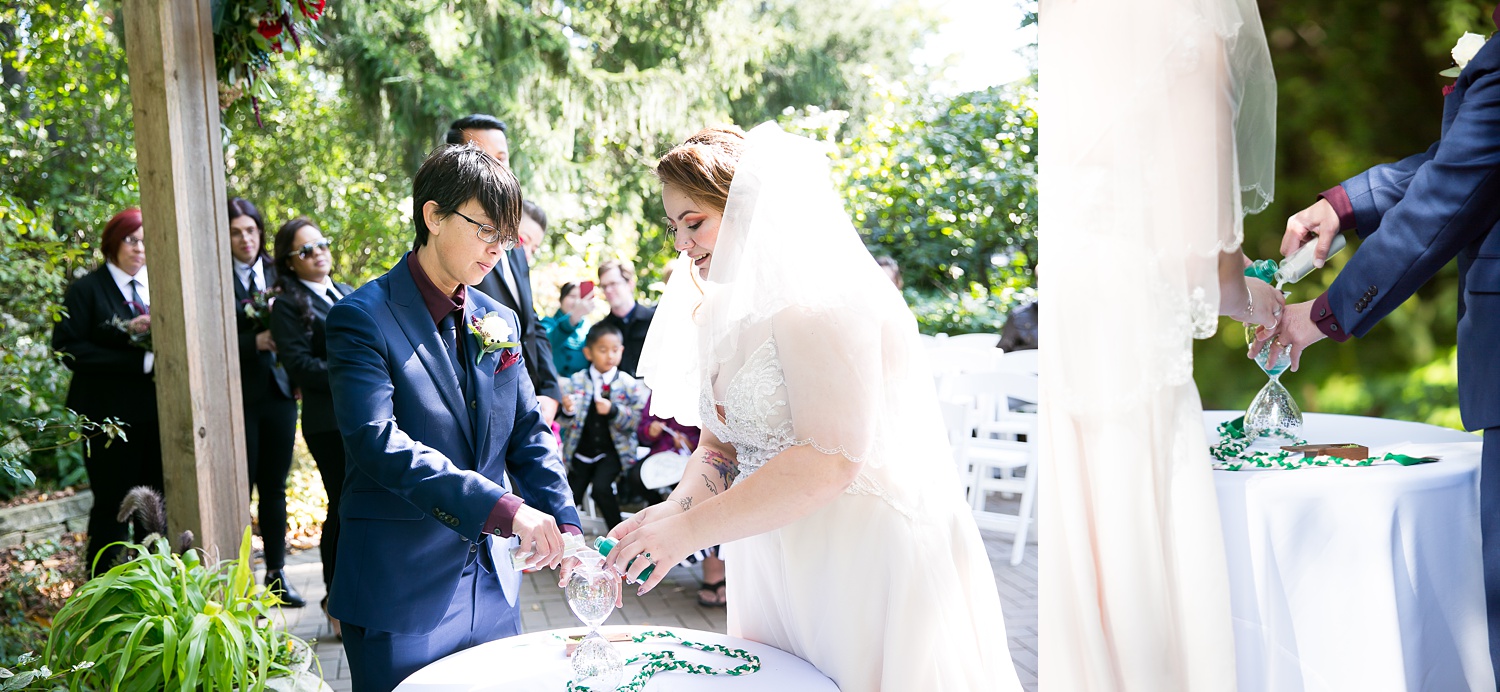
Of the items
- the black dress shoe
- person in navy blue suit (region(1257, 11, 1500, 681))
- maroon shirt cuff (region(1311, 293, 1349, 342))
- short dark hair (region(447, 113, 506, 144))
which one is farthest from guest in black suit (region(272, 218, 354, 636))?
person in navy blue suit (region(1257, 11, 1500, 681))

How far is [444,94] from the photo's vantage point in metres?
11.4

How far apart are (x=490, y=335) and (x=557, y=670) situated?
76 centimetres

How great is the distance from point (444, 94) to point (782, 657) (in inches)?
418

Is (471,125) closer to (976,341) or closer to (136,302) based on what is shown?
(136,302)

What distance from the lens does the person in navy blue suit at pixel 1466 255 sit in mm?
1940

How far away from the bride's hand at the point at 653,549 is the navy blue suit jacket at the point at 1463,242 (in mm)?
1453

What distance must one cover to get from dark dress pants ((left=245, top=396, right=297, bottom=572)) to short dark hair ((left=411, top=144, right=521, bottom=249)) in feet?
9.77

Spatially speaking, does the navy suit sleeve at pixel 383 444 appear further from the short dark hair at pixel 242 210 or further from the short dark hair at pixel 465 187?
the short dark hair at pixel 242 210

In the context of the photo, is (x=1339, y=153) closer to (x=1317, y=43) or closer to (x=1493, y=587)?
(x=1317, y=43)

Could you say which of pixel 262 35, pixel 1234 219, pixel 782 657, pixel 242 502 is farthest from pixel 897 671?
pixel 262 35

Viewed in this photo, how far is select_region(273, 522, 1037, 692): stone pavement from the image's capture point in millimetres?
4312

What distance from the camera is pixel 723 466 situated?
90.5 inches

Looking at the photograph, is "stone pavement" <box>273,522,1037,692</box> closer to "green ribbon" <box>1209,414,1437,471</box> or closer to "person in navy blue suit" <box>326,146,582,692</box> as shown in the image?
"green ribbon" <box>1209,414,1437,471</box>

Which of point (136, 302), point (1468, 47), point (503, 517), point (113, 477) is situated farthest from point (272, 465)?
point (1468, 47)
